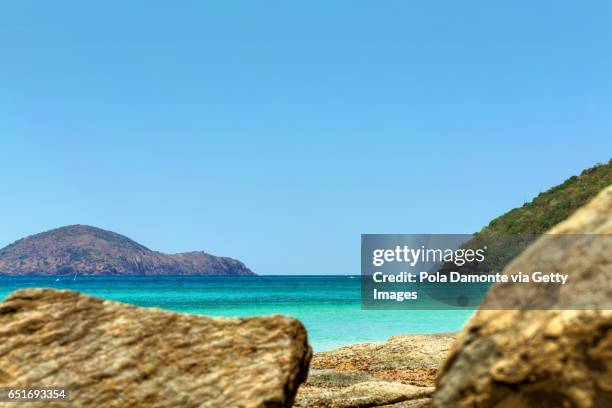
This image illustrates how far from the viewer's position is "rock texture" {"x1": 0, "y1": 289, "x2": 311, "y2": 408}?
5695 mm

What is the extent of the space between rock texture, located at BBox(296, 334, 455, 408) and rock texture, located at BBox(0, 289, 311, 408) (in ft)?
10.7

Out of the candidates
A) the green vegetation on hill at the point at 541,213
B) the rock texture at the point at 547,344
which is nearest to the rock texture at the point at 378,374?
the rock texture at the point at 547,344

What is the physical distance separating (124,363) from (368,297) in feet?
232

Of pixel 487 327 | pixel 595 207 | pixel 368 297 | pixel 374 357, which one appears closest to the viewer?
pixel 487 327

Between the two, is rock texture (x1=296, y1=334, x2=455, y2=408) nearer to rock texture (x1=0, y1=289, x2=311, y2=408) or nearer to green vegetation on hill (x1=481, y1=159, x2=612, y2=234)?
rock texture (x1=0, y1=289, x2=311, y2=408)

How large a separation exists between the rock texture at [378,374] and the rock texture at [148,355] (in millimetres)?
3248

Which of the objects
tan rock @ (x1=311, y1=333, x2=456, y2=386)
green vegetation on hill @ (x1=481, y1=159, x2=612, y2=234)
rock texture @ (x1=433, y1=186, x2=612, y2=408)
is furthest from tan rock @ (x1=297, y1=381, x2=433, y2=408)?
green vegetation on hill @ (x1=481, y1=159, x2=612, y2=234)

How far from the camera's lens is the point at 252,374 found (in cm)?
572

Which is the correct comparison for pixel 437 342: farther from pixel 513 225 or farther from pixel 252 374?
pixel 513 225

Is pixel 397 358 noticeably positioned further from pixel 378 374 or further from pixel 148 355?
pixel 148 355

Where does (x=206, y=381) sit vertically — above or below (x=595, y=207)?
below

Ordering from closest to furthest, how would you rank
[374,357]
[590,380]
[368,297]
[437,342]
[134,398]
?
[590,380] < [134,398] < [374,357] < [437,342] < [368,297]

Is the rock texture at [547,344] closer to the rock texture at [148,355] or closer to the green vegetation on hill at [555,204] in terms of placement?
the rock texture at [148,355]

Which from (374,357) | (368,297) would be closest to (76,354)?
(374,357)
